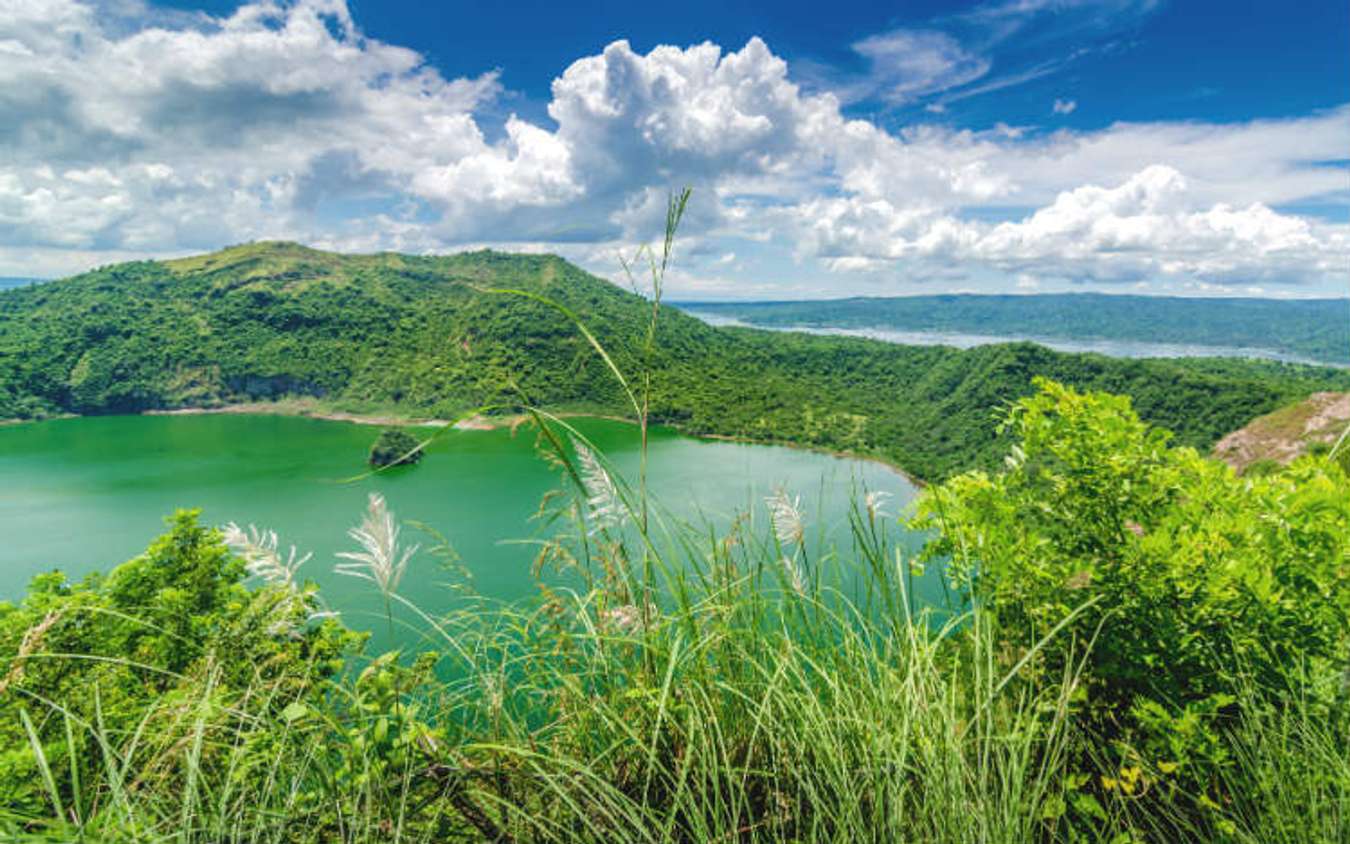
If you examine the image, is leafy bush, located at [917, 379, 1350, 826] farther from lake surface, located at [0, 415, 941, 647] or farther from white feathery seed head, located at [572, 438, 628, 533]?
lake surface, located at [0, 415, 941, 647]

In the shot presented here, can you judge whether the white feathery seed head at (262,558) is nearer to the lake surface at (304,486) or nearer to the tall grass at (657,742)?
the tall grass at (657,742)

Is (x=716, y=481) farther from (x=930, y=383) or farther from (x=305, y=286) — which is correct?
(x=305, y=286)

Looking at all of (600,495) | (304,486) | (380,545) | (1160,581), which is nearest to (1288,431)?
(1160,581)

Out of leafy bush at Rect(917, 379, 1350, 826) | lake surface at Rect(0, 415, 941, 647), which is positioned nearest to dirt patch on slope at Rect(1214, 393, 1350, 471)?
lake surface at Rect(0, 415, 941, 647)

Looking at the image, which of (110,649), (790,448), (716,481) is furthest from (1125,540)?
(790,448)

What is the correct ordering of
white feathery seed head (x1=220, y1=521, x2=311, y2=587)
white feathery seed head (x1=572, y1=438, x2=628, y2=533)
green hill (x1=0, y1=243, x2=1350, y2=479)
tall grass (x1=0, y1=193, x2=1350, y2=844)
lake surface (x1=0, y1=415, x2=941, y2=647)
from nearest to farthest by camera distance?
tall grass (x1=0, y1=193, x2=1350, y2=844) → white feathery seed head (x1=220, y1=521, x2=311, y2=587) → white feathery seed head (x1=572, y1=438, x2=628, y2=533) → lake surface (x1=0, y1=415, x2=941, y2=647) → green hill (x1=0, y1=243, x2=1350, y2=479)

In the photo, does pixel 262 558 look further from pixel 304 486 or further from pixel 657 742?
pixel 304 486
